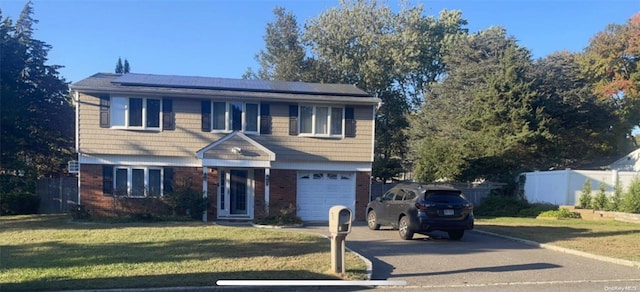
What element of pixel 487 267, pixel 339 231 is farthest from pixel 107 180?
pixel 487 267

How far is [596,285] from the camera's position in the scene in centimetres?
786

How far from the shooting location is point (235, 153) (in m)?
17.9

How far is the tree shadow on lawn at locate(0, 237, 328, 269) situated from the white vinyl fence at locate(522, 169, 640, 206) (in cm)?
1431

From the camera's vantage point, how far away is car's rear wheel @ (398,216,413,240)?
1277 centimetres

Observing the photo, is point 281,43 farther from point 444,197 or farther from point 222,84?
point 444,197

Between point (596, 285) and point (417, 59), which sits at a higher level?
point (417, 59)

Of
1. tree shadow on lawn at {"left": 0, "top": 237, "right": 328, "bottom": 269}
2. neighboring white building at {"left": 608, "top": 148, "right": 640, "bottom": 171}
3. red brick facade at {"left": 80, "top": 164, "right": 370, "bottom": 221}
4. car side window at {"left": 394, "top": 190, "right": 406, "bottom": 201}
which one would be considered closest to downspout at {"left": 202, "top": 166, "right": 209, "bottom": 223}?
red brick facade at {"left": 80, "top": 164, "right": 370, "bottom": 221}

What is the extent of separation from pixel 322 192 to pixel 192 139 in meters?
5.81

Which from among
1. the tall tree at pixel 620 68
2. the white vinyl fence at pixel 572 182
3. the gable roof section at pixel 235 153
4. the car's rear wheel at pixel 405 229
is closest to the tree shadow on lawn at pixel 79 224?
the gable roof section at pixel 235 153

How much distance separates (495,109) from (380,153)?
11.6 metres

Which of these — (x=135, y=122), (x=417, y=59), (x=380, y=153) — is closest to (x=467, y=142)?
(x=380, y=153)

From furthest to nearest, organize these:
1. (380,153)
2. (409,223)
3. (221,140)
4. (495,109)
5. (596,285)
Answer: (380,153) → (495,109) → (221,140) → (409,223) → (596,285)

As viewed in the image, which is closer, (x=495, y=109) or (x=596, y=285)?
(x=596, y=285)

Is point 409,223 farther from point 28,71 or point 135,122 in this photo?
point 28,71
